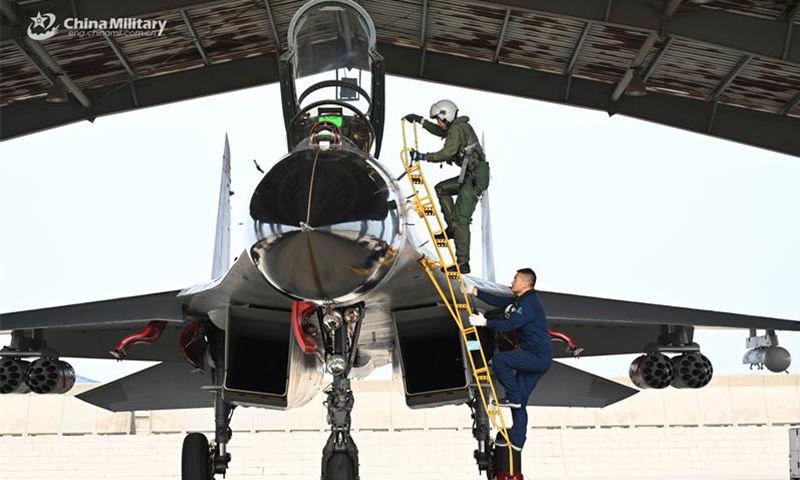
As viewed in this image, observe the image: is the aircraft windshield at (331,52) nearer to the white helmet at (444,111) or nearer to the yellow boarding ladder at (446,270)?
the yellow boarding ladder at (446,270)

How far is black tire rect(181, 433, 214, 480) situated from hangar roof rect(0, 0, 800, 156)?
5.66m

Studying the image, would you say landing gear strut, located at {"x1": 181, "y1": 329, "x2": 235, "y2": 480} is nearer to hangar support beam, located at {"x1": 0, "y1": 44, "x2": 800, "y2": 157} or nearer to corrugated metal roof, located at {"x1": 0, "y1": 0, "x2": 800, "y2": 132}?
corrugated metal roof, located at {"x1": 0, "y1": 0, "x2": 800, "y2": 132}

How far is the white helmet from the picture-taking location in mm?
7410

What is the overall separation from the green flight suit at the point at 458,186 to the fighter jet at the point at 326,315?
432mm

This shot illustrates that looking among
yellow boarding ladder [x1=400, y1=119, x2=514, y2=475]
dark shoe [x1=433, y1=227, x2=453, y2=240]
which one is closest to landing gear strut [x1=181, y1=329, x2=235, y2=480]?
dark shoe [x1=433, y1=227, x2=453, y2=240]

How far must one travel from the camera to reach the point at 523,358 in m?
5.37

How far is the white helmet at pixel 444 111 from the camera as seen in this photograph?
741 cm

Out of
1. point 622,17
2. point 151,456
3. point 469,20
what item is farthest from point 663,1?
point 151,456

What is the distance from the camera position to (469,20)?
1234 centimetres

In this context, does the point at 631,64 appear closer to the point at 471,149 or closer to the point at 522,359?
the point at 471,149

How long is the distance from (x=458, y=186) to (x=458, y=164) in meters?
0.20

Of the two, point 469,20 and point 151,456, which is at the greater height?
point 469,20

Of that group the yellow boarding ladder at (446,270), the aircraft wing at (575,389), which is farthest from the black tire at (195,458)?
the aircraft wing at (575,389)

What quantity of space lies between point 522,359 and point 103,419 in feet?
58.6
